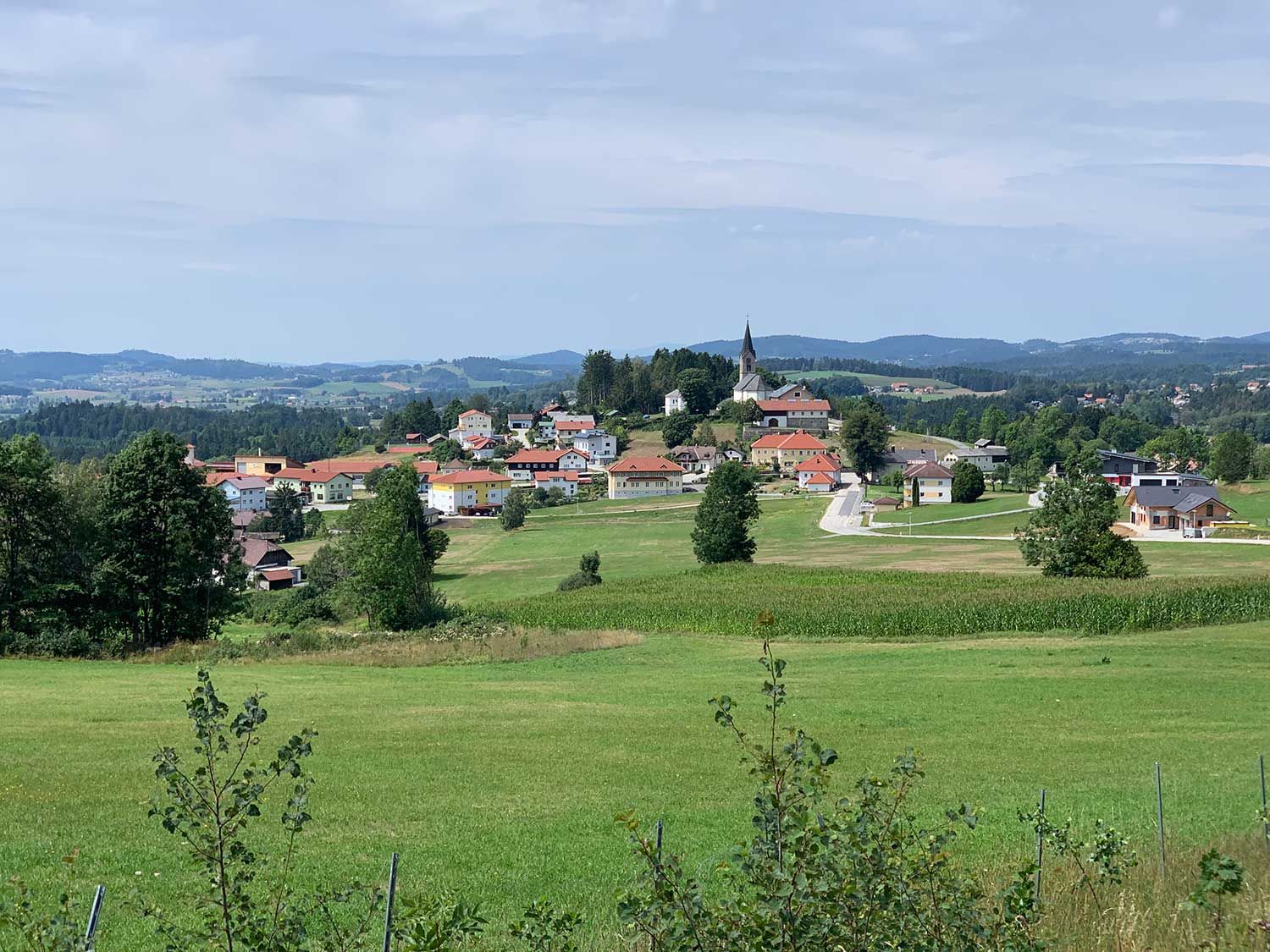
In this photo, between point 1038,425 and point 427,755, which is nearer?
point 427,755

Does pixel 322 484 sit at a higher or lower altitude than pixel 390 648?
lower

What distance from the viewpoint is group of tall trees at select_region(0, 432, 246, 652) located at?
39.6m

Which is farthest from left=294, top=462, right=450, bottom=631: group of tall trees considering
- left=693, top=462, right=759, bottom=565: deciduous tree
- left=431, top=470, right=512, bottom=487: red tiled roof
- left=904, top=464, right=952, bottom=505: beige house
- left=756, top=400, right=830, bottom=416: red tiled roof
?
left=756, top=400, right=830, bottom=416: red tiled roof

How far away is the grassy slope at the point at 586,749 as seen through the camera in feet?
44.5

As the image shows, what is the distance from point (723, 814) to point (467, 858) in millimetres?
3937

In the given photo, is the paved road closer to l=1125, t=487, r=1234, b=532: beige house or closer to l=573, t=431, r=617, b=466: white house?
l=1125, t=487, r=1234, b=532: beige house

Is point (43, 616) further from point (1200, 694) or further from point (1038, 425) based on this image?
point (1038, 425)

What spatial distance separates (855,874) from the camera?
6.31m

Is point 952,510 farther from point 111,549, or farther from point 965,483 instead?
point 111,549

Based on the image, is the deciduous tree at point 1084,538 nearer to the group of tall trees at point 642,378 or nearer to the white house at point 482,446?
the white house at point 482,446

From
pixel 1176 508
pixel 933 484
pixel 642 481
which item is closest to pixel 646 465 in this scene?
pixel 642 481

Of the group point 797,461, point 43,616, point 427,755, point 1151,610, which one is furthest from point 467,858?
point 797,461

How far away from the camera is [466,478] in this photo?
126938 millimetres

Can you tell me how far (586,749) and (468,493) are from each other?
107m
